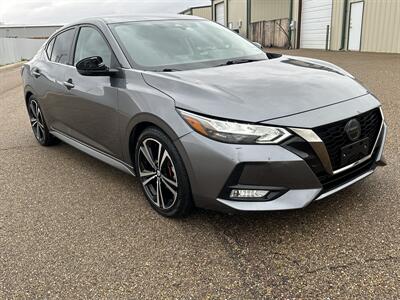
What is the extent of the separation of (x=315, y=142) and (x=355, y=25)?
58.3ft

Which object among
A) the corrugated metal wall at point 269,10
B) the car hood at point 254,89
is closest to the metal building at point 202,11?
the corrugated metal wall at point 269,10

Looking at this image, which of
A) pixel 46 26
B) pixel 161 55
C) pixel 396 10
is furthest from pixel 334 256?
pixel 46 26

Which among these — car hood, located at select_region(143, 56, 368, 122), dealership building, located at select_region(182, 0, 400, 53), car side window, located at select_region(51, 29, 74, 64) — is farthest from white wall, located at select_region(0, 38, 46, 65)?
car hood, located at select_region(143, 56, 368, 122)

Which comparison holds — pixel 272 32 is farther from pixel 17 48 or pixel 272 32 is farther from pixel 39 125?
pixel 39 125

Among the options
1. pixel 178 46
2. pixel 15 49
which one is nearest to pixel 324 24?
pixel 178 46

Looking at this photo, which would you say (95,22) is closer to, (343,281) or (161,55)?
(161,55)

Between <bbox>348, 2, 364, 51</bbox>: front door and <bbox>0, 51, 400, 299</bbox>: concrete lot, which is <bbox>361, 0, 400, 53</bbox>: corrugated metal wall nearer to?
<bbox>348, 2, 364, 51</bbox>: front door

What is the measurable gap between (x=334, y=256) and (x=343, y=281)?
266mm

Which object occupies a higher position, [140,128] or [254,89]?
[254,89]

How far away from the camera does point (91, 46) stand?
4191 millimetres

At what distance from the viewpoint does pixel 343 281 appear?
2494mm

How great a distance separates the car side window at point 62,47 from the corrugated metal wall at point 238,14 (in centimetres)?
2944

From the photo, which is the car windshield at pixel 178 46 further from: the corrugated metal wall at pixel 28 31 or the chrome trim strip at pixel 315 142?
the corrugated metal wall at pixel 28 31

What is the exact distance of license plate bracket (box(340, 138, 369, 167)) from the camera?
9.53 feet
